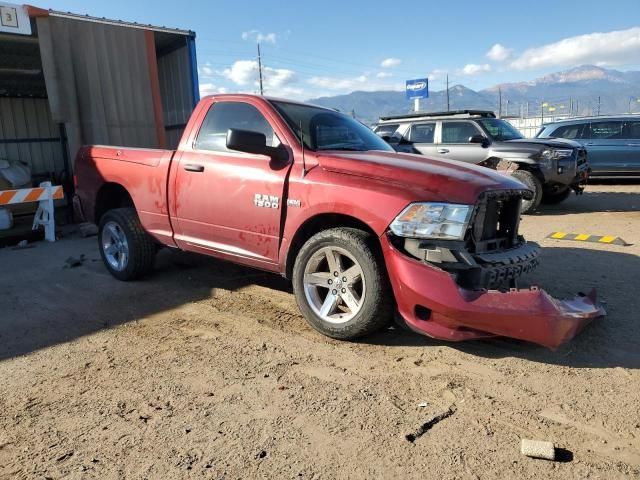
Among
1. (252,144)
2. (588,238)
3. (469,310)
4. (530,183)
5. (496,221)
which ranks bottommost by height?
(588,238)

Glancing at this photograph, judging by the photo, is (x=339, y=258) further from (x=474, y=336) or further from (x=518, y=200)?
(x=518, y=200)

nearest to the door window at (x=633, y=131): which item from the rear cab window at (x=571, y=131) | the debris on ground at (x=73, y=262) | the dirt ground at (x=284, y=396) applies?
the rear cab window at (x=571, y=131)

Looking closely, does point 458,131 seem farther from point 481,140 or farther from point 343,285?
point 343,285

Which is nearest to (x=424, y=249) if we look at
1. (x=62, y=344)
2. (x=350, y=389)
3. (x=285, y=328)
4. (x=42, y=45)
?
(x=350, y=389)

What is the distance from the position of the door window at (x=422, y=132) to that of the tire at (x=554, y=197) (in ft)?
8.58

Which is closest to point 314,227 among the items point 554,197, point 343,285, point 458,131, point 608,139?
point 343,285

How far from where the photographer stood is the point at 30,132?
1230 centimetres

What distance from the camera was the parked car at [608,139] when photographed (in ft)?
40.8

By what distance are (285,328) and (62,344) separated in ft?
5.63

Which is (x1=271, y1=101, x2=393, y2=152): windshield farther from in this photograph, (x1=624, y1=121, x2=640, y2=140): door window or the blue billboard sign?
the blue billboard sign

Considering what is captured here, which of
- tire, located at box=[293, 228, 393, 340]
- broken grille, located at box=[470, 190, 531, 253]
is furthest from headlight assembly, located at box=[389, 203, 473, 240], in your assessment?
tire, located at box=[293, 228, 393, 340]

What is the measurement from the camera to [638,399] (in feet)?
9.61

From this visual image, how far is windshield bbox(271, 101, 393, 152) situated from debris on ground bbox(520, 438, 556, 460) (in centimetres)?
260

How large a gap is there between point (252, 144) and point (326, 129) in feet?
2.89
